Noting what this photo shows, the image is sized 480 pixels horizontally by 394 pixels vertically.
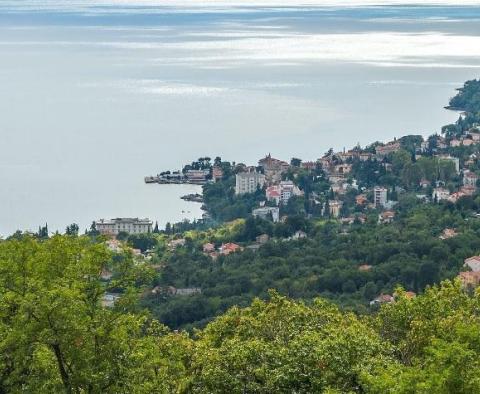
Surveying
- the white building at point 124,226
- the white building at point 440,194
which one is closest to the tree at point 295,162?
the white building at point 440,194

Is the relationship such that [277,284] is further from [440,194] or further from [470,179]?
[470,179]

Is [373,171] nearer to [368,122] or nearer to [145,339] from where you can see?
[368,122]

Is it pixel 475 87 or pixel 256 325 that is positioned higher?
pixel 475 87

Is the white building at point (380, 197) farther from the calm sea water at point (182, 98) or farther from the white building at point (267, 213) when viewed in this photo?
the calm sea water at point (182, 98)

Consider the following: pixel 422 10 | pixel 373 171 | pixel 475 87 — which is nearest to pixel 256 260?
pixel 373 171

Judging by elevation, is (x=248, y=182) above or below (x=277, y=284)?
above

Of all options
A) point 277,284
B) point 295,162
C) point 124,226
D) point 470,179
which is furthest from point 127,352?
point 295,162
